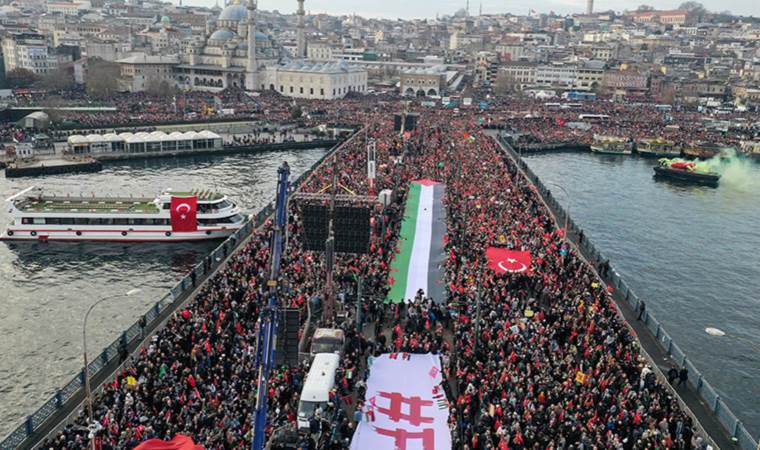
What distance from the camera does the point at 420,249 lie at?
30078 mm

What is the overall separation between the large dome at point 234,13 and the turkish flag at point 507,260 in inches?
5166

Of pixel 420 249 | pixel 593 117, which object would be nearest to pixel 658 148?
pixel 593 117

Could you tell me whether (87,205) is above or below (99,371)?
above

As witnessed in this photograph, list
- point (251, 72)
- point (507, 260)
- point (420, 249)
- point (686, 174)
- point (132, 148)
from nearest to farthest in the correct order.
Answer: point (507, 260)
point (420, 249)
point (686, 174)
point (132, 148)
point (251, 72)

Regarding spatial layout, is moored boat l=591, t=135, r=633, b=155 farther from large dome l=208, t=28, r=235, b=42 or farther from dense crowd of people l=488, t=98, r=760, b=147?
large dome l=208, t=28, r=235, b=42

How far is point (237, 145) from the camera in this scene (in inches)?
2667

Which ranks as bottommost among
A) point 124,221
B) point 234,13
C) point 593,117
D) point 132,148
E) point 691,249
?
point 691,249

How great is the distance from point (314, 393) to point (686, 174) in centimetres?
5472

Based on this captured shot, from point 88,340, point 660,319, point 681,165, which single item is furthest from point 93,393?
point 681,165

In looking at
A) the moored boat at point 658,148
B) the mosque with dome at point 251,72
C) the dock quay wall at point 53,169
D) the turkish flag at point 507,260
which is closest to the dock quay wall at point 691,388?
the turkish flag at point 507,260

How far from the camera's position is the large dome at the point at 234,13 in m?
145

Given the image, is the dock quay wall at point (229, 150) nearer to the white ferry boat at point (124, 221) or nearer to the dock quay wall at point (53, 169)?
the dock quay wall at point (53, 169)

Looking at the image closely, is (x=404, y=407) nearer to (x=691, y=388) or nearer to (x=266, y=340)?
(x=266, y=340)

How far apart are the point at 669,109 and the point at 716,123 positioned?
57.1ft
